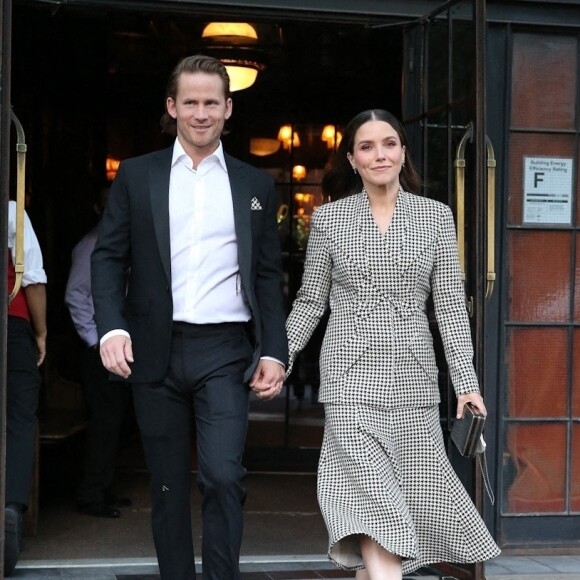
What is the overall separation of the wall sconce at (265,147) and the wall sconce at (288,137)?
0.05 metres

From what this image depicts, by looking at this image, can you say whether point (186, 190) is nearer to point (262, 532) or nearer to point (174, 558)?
point (174, 558)

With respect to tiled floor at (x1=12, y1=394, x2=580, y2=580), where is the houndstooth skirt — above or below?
above

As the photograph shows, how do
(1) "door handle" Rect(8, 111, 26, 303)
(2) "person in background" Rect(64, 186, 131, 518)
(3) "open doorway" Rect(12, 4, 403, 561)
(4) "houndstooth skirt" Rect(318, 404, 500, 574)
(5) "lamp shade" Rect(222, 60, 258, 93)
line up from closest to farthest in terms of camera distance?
(4) "houndstooth skirt" Rect(318, 404, 500, 574) → (1) "door handle" Rect(8, 111, 26, 303) → (2) "person in background" Rect(64, 186, 131, 518) → (5) "lamp shade" Rect(222, 60, 258, 93) → (3) "open doorway" Rect(12, 4, 403, 561)

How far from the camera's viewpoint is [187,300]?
4227 millimetres

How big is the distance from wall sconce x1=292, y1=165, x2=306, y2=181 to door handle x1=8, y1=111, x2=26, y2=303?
3845 mm

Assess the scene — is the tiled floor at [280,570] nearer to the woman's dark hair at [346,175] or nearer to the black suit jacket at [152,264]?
the black suit jacket at [152,264]

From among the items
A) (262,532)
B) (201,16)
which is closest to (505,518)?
(262,532)

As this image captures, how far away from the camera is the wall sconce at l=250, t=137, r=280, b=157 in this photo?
8922mm

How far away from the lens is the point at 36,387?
5594mm

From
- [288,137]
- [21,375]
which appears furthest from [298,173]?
[21,375]

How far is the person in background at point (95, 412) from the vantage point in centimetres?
678

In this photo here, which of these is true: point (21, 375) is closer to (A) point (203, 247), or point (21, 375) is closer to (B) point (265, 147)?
(A) point (203, 247)

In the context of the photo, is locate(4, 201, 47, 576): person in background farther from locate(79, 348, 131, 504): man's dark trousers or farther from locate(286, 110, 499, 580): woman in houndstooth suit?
locate(286, 110, 499, 580): woman in houndstooth suit

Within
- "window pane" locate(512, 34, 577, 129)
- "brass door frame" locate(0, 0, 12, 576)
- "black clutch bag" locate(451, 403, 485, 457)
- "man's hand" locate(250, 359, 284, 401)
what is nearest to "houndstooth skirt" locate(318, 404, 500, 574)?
"black clutch bag" locate(451, 403, 485, 457)
